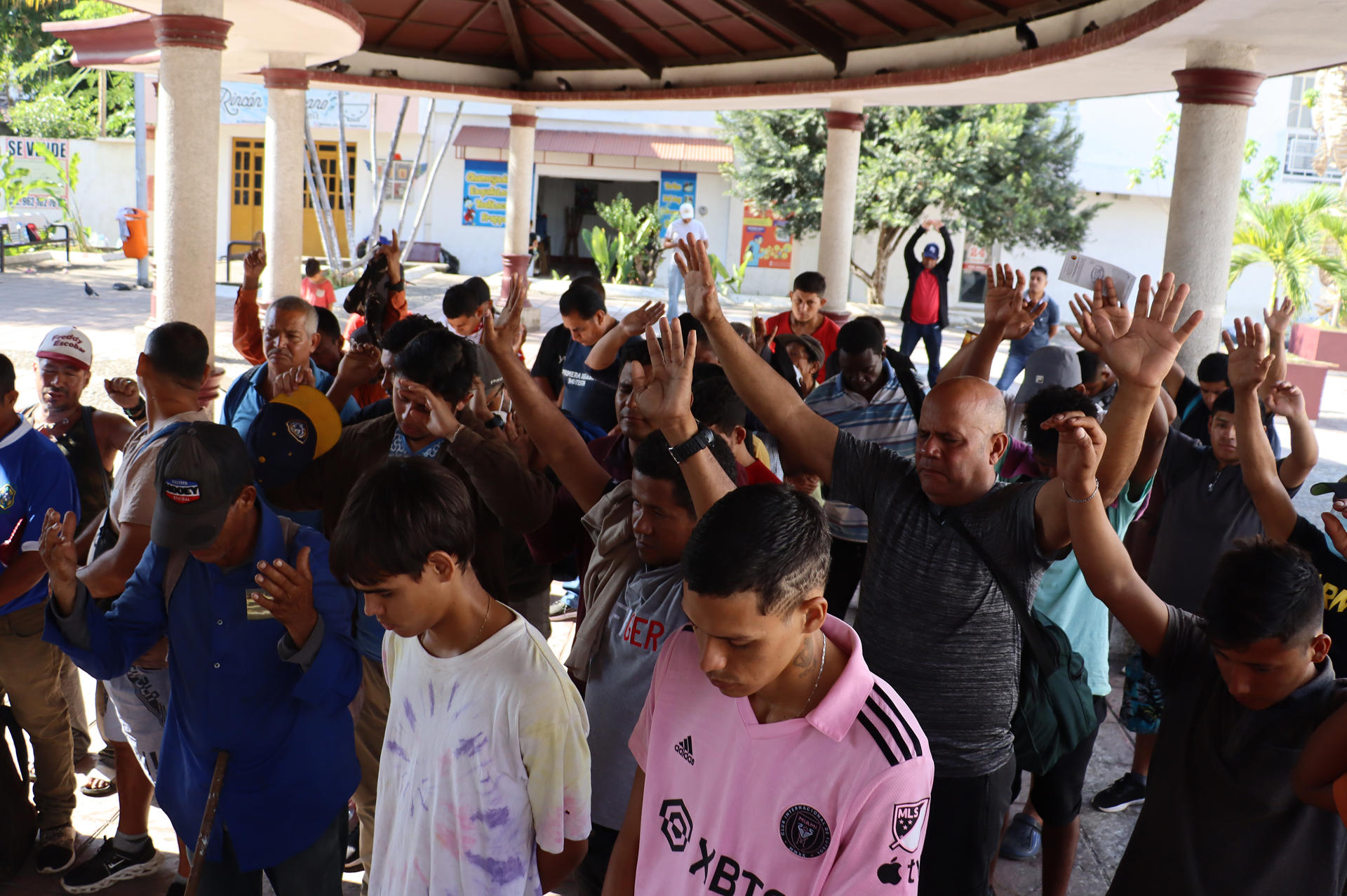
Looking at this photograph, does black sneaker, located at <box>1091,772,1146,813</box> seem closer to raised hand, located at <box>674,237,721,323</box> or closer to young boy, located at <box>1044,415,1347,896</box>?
young boy, located at <box>1044,415,1347,896</box>

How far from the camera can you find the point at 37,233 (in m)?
23.4

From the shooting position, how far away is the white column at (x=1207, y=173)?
7.02 meters

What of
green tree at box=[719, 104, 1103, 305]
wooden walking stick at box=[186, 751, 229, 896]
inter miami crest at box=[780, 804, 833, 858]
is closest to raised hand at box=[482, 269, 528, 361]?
wooden walking stick at box=[186, 751, 229, 896]

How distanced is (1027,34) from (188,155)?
18.9 feet

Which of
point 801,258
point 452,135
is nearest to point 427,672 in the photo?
point 452,135

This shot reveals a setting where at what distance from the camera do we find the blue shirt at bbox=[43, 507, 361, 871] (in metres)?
2.56

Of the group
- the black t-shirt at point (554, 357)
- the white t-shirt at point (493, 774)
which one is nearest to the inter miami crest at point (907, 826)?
the white t-shirt at point (493, 774)

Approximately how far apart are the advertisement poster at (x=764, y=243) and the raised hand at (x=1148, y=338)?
79.9 ft

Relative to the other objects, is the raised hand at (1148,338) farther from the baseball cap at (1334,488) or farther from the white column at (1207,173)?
the white column at (1207,173)

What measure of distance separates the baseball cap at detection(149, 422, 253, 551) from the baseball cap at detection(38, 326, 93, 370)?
5.11ft

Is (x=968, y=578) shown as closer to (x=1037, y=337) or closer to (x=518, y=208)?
(x=1037, y=337)

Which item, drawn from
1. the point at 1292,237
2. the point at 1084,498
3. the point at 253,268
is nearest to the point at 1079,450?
the point at 1084,498

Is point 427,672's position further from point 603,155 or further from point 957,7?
point 603,155

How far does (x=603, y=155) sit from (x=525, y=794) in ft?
83.3
